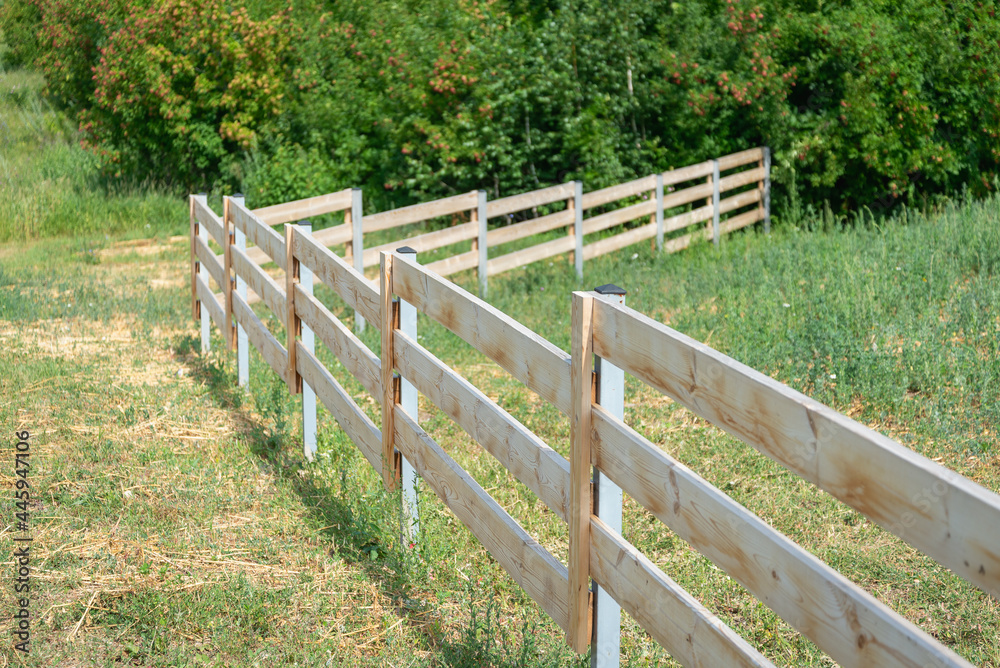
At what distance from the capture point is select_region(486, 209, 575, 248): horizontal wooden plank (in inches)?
398

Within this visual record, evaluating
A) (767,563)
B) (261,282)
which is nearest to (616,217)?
(261,282)

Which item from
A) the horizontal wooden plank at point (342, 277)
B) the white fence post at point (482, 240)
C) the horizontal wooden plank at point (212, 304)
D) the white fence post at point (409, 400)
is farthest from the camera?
the white fence post at point (482, 240)

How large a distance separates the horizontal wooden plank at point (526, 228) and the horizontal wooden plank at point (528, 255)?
0.57 feet

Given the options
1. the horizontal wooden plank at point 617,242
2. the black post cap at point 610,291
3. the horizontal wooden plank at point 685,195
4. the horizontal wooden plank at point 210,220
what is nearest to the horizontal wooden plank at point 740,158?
the horizontal wooden plank at point 685,195

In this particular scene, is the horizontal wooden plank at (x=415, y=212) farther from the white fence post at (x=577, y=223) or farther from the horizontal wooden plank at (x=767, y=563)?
the horizontal wooden plank at (x=767, y=563)

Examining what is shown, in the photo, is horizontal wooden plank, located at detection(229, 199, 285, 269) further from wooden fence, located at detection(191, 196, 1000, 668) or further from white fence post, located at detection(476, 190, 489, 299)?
white fence post, located at detection(476, 190, 489, 299)

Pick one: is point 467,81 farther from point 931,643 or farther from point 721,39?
point 931,643

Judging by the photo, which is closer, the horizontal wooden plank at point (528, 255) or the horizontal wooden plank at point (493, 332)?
the horizontal wooden plank at point (493, 332)

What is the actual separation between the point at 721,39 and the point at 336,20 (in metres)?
7.59

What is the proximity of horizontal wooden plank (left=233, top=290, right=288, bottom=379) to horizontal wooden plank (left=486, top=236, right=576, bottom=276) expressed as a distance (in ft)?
11.8

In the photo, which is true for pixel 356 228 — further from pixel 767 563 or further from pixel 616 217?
pixel 767 563

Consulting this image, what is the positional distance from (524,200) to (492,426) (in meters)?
7.20

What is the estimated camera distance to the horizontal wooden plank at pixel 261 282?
604cm

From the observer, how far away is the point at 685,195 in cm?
1259
